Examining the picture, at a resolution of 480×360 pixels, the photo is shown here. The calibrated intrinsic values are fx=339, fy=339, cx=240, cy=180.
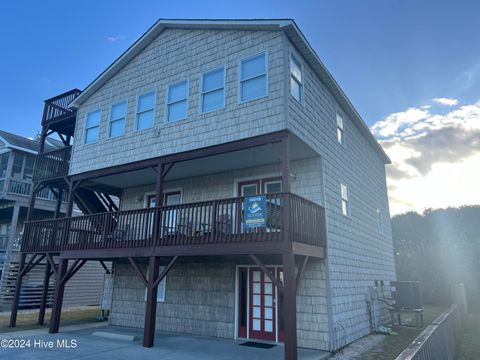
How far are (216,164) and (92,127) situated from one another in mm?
6018

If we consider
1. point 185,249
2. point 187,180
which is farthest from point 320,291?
point 187,180

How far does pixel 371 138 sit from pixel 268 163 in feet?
23.9

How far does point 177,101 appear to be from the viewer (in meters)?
11.5

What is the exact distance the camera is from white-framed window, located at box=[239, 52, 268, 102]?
9.64 metres

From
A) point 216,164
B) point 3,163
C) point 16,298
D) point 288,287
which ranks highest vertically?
point 3,163

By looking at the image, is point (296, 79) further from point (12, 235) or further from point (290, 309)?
point (12, 235)

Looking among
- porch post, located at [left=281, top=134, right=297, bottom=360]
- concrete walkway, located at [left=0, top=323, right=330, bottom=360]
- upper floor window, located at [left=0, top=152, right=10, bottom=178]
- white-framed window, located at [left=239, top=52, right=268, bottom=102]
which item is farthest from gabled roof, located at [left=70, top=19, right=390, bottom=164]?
upper floor window, located at [left=0, top=152, right=10, bottom=178]

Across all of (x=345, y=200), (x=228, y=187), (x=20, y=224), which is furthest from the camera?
(x=20, y=224)

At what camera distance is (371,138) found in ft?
52.6

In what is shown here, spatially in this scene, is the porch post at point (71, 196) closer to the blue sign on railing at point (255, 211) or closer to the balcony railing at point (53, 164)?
the balcony railing at point (53, 164)

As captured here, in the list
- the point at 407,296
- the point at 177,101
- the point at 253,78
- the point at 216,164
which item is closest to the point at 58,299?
the point at 216,164

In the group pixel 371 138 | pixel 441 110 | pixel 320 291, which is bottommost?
pixel 320 291

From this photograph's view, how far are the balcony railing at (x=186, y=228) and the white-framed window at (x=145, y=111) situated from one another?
3.30 metres

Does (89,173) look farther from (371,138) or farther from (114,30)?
(371,138)
